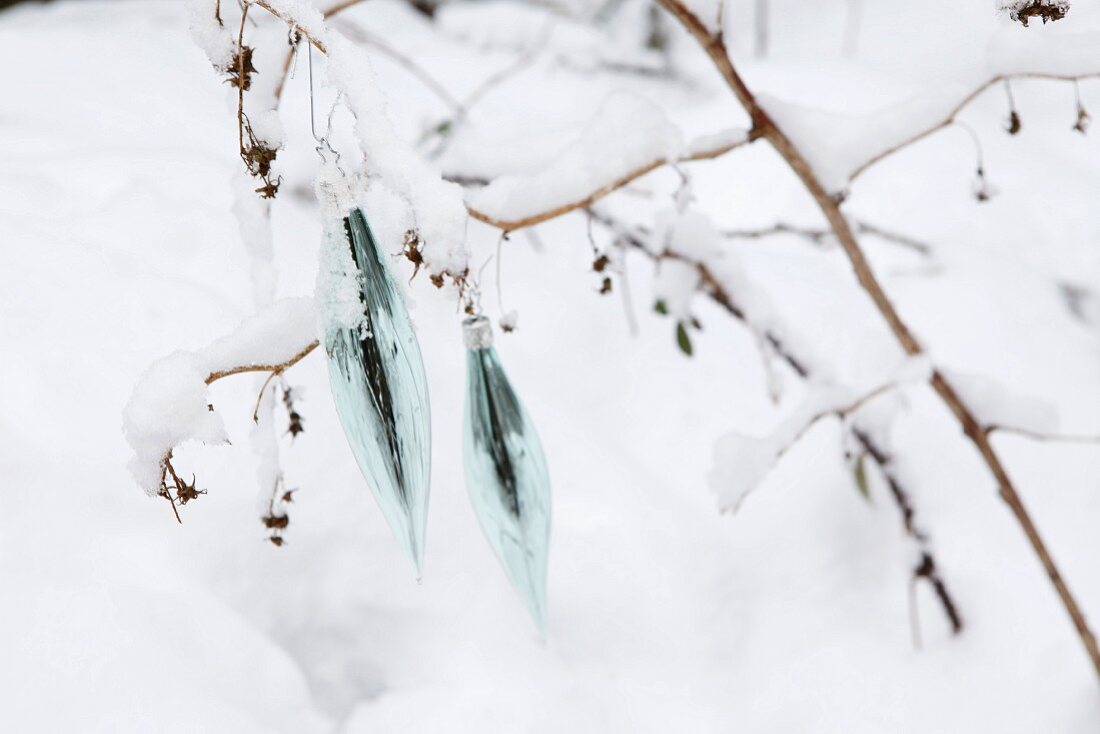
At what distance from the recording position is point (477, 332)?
1.01ft

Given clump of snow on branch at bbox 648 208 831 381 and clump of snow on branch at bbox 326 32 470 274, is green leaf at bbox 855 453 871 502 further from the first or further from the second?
clump of snow on branch at bbox 326 32 470 274

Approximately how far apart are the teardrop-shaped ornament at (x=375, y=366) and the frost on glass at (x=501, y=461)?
29 millimetres

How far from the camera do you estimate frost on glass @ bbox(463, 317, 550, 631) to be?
0.32 m

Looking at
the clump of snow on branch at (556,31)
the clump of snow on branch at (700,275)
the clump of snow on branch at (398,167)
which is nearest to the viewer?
the clump of snow on branch at (398,167)

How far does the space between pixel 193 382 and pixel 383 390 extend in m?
0.06

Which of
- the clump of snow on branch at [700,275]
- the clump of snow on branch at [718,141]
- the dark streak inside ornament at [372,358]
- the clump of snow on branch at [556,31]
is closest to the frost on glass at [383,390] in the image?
the dark streak inside ornament at [372,358]

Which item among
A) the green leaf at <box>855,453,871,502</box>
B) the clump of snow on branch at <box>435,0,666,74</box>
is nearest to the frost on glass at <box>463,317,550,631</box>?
the green leaf at <box>855,453,871,502</box>

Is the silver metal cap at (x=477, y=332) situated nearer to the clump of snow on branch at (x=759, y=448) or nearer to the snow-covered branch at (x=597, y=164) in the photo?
the snow-covered branch at (x=597, y=164)

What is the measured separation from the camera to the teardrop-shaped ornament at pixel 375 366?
10.3 inches

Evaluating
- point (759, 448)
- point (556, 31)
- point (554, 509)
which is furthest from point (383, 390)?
point (556, 31)

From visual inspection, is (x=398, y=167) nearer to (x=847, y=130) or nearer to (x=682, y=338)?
(x=847, y=130)

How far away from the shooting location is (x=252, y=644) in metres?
0.51

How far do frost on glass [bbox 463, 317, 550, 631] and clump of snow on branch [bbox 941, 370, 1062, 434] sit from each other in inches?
11.5

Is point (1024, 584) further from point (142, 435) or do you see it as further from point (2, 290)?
point (2, 290)
